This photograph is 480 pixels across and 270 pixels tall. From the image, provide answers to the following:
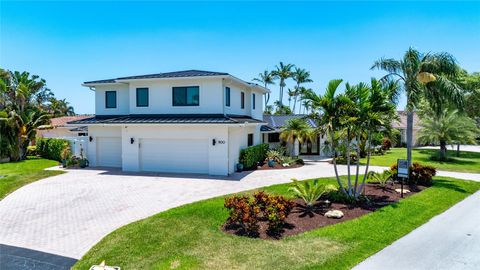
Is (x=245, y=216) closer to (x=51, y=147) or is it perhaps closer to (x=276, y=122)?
(x=276, y=122)

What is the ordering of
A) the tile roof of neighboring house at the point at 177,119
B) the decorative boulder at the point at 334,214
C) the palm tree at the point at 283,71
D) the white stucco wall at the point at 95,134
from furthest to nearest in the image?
the palm tree at the point at 283,71
the white stucco wall at the point at 95,134
the tile roof of neighboring house at the point at 177,119
the decorative boulder at the point at 334,214

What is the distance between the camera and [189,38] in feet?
64.3

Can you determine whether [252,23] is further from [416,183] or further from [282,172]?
[416,183]

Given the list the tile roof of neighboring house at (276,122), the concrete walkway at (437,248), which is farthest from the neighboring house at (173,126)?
the concrete walkway at (437,248)

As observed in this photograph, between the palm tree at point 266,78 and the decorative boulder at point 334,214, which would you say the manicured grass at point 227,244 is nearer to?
the decorative boulder at point 334,214

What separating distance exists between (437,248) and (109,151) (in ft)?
65.5

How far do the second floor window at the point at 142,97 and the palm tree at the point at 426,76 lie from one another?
14.9 metres

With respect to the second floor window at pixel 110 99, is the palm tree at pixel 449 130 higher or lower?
lower

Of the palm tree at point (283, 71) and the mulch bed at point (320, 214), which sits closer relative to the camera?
the mulch bed at point (320, 214)

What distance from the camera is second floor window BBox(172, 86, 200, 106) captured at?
19.8 metres

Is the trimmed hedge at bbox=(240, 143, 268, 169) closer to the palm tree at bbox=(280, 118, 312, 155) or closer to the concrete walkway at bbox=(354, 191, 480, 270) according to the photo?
the palm tree at bbox=(280, 118, 312, 155)

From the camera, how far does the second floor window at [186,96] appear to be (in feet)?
65.1

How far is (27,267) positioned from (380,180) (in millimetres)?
13769

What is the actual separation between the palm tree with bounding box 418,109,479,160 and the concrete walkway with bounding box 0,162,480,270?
742 cm
